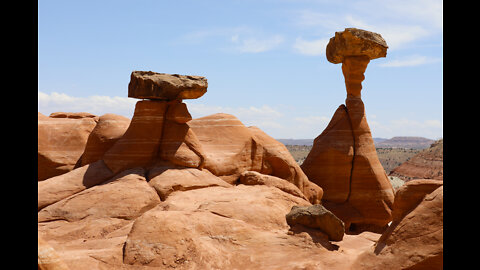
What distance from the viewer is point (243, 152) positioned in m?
16.3

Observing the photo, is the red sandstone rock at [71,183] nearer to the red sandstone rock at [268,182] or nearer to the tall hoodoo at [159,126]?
the tall hoodoo at [159,126]

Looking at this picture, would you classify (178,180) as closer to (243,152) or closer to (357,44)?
(243,152)

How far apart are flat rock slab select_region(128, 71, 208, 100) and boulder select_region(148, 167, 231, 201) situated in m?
2.56

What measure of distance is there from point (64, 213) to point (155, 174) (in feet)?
9.58

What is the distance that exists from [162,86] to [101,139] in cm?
319

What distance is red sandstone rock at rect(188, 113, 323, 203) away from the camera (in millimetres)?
15977

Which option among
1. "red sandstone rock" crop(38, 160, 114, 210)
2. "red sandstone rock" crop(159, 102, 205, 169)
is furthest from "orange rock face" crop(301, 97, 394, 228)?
"red sandstone rock" crop(38, 160, 114, 210)

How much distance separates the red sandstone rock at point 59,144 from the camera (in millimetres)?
16938

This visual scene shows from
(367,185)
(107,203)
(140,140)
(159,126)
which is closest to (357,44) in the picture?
(367,185)

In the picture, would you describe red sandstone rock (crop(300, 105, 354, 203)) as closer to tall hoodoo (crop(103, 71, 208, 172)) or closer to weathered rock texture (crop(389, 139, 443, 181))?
tall hoodoo (crop(103, 71, 208, 172))

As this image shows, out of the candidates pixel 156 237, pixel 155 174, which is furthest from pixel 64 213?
pixel 156 237

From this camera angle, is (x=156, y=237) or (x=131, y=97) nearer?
(x=156, y=237)

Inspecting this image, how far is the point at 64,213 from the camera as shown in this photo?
38.2 feet
